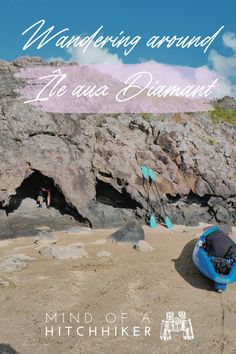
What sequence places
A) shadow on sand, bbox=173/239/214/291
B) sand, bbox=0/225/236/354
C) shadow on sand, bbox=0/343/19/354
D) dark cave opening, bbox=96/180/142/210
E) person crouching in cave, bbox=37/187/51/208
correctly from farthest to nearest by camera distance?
dark cave opening, bbox=96/180/142/210, person crouching in cave, bbox=37/187/51/208, shadow on sand, bbox=173/239/214/291, sand, bbox=0/225/236/354, shadow on sand, bbox=0/343/19/354

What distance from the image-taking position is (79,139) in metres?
19.8

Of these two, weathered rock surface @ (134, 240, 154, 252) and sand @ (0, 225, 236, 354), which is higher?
weathered rock surface @ (134, 240, 154, 252)

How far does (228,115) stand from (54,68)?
52.6ft

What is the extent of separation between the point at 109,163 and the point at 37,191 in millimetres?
4210

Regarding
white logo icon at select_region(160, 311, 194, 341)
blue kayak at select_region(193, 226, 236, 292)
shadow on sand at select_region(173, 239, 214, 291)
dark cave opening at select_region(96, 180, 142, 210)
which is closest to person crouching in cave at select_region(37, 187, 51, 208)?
dark cave opening at select_region(96, 180, 142, 210)

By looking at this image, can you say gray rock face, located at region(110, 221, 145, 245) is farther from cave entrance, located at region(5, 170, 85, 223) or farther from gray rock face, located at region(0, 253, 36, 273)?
gray rock face, located at region(0, 253, 36, 273)

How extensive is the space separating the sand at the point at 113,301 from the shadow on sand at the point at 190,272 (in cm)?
3

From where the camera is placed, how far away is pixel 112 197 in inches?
792

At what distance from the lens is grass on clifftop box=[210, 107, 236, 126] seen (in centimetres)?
→ 2888

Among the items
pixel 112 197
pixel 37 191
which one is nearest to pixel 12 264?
pixel 37 191

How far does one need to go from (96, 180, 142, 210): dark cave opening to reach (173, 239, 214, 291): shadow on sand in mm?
5694

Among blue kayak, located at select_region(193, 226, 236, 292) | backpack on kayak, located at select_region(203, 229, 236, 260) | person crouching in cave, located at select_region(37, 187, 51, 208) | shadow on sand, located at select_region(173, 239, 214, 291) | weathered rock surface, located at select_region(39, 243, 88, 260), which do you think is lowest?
weathered rock surface, located at select_region(39, 243, 88, 260)

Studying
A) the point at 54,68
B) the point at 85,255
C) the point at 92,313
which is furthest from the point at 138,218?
the point at 54,68

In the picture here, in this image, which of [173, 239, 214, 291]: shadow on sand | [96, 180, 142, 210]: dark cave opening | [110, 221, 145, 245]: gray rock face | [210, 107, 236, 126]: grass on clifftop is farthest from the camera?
[210, 107, 236, 126]: grass on clifftop
